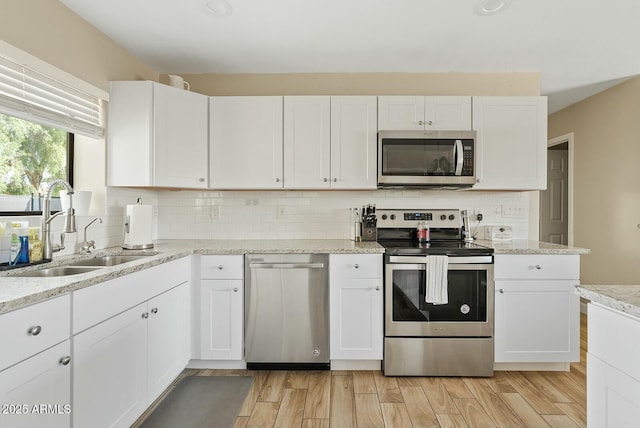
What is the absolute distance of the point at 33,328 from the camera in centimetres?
117

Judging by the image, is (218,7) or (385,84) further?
(385,84)

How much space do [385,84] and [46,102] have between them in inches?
99.2

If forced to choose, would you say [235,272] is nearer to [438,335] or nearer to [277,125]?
[277,125]

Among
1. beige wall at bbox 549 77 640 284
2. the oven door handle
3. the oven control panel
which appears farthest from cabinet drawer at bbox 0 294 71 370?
beige wall at bbox 549 77 640 284

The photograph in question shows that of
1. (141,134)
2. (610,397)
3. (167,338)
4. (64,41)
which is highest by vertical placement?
(64,41)

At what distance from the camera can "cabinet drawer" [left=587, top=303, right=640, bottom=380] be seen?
97 centimetres

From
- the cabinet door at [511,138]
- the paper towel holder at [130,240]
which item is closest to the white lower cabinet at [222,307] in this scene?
the paper towel holder at [130,240]

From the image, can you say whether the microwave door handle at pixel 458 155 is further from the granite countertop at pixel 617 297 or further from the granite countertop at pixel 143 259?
the granite countertop at pixel 617 297

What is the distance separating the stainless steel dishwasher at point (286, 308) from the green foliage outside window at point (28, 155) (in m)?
1.38

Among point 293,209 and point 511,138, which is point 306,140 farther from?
point 511,138

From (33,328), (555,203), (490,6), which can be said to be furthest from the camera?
(555,203)

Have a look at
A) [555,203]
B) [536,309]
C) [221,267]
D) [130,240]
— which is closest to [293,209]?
[221,267]

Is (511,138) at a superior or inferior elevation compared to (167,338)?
superior

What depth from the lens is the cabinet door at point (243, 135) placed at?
286 cm
